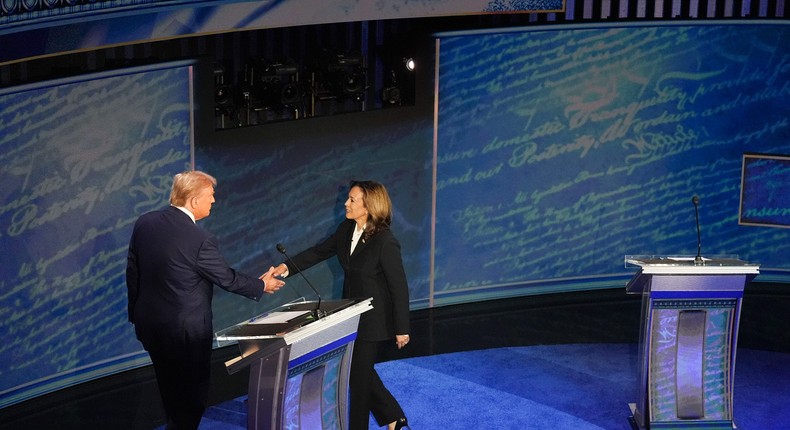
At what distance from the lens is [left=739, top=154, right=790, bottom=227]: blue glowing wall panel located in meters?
8.70

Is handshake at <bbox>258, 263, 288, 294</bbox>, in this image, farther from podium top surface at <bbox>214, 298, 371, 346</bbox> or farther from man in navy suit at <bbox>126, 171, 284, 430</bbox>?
podium top surface at <bbox>214, 298, 371, 346</bbox>

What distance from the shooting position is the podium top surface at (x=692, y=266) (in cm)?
570

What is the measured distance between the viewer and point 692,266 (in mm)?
5727

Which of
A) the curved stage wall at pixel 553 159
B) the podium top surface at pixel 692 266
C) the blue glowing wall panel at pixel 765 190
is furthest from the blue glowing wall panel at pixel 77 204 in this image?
the blue glowing wall panel at pixel 765 190

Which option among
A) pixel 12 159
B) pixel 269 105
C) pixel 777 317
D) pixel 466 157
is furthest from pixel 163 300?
pixel 777 317

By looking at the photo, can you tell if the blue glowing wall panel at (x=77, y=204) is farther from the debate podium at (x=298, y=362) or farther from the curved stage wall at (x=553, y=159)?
the debate podium at (x=298, y=362)

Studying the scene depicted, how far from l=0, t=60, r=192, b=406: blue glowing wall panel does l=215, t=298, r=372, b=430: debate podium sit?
1.73 meters

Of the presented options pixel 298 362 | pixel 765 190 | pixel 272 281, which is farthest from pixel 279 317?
pixel 765 190

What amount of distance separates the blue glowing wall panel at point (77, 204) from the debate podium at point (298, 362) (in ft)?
5.68

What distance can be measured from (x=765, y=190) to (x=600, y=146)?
1.46 metres

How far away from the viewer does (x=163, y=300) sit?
4930 millimetres

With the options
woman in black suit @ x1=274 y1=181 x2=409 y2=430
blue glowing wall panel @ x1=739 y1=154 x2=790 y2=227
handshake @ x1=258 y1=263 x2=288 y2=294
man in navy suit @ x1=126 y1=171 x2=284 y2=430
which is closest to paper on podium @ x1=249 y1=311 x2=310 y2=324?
man in navy suit @ x1=126 y1=171 x2=284 y2=430

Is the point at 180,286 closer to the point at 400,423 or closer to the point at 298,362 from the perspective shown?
the point at 298,362

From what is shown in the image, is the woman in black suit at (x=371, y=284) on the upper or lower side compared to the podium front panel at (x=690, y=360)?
upper
